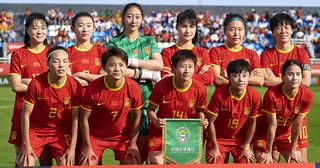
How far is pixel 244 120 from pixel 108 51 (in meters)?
1.84

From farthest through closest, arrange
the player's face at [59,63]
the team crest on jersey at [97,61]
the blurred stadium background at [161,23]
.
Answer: the blurred stadium background at [161,23] < the team crest on jersey at [97,61] < the player's face at [59,63]

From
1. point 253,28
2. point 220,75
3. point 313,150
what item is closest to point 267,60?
point 220,75

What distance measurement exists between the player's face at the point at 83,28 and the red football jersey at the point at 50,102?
0.62 m

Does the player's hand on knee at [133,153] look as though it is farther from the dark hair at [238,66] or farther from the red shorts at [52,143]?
the dark hair at [238,66]

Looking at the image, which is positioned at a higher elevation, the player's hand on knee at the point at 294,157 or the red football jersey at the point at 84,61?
the red football jersey at the point at 84,61

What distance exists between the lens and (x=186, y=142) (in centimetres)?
843

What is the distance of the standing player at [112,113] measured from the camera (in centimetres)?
845

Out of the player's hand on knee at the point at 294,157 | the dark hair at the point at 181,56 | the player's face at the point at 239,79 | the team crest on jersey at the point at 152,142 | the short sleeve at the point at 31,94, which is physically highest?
the dark hair at the point at 181,56

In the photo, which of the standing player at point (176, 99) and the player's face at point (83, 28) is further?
the player's face at point (83, 28)

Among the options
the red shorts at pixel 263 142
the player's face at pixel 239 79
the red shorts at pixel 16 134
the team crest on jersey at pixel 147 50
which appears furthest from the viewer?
the red shorts at pixel 263 142

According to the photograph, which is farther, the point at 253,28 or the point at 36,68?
the point at 253,28

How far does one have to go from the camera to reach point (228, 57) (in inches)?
367

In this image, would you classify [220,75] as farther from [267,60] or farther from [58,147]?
[58,147]

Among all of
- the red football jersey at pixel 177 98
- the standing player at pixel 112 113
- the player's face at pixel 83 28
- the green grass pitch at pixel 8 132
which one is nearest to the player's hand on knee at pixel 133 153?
the standing player at pixel 112 113
